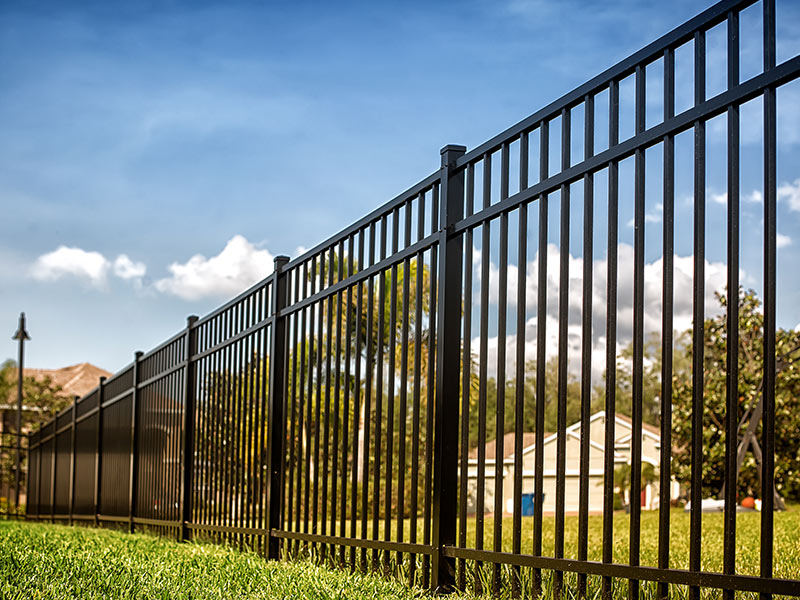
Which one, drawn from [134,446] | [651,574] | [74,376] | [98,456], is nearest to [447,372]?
[651,574]

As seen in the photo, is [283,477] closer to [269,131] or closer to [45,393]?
[269,131]

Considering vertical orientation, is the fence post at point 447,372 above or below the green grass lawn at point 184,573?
above

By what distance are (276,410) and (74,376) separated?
47.4 m

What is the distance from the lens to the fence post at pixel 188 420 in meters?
8.80

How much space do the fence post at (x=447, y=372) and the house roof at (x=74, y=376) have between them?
44.4 metres

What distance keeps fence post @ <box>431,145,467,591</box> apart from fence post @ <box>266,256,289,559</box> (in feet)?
7.68

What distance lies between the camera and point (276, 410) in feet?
22.1

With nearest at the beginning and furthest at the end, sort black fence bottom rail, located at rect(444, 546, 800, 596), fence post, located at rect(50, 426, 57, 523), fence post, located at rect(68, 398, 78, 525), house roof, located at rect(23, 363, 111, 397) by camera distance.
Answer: black fence bottom rail, located at rect(444, 546, 800, 596) < fence post, located at rect(68, 398, 78, 525) < fence post, located at rect(50, 426, 57, 523) < house roof, located at rect(23, 363, 111, 397)

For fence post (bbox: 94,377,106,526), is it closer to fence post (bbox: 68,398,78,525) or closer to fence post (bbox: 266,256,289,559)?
fence post (bbox: 68,398,78,525)

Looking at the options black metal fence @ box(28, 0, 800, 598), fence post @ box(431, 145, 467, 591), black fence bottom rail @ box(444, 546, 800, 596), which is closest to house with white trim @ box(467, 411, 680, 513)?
black metal fence @ box(28, 0, 800, 598)

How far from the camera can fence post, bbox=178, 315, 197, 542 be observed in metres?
8.80

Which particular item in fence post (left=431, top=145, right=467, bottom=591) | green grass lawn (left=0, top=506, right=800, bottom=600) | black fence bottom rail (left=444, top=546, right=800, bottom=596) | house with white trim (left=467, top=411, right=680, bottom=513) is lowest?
house with white trim (left=467, top=411, right=680, bottom=513)

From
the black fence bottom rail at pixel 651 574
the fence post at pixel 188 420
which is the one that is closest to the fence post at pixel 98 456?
the fence post at pixel 188 420

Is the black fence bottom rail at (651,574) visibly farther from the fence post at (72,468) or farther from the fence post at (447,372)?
the fence post at (72,468)
